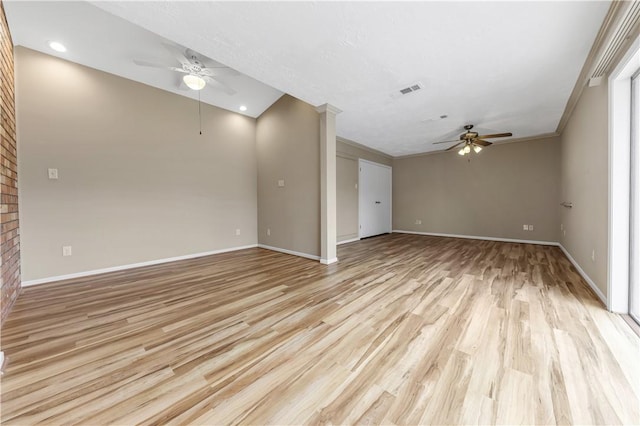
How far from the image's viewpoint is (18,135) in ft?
8.71

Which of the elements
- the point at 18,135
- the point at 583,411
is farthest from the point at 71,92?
the point at 583,411

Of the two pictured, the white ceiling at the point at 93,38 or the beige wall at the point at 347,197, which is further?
the beige wall at the point at 347,197

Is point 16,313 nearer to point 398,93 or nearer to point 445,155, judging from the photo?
point 398,93

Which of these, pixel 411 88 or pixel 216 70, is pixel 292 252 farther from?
pixel 411 88

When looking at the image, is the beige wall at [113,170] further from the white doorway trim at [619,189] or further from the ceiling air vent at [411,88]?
the white doorway trim at [619,189]

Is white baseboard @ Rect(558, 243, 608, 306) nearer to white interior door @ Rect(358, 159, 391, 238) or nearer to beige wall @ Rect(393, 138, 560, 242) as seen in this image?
beige wall @ Rect(393, 138, 560, 242)

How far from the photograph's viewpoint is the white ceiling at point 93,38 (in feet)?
7.72

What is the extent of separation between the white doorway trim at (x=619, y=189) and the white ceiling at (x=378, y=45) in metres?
0.56

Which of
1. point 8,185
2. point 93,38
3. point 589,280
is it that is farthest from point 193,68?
point 589,280

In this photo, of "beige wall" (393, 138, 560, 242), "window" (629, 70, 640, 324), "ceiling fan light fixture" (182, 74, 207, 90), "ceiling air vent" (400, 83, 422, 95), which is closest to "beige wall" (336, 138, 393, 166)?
"beige wall" (393, 138, 560, 242)

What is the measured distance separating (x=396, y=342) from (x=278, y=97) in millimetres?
4377

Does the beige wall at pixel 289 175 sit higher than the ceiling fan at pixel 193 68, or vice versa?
the ceiling fan at pixel 193 68

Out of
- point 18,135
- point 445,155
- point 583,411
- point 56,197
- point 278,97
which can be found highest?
point 278,97

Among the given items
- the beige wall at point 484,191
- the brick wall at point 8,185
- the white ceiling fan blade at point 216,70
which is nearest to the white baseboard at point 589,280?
the beige wall at point 484,191
